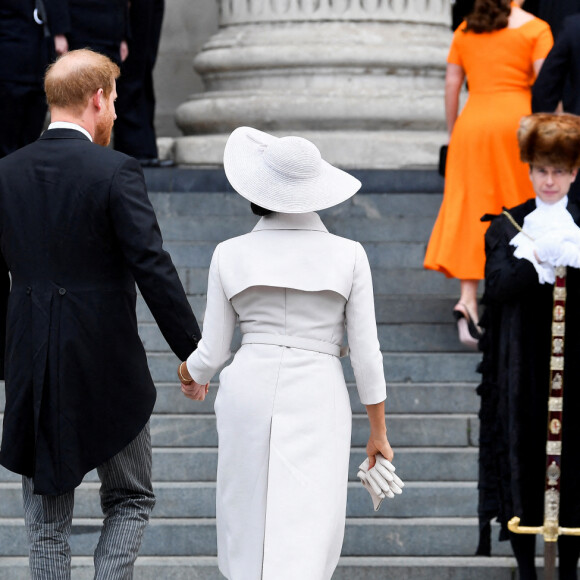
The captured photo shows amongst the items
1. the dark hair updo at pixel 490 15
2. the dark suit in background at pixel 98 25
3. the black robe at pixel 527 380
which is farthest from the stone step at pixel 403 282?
the black robe at pixel 527 380

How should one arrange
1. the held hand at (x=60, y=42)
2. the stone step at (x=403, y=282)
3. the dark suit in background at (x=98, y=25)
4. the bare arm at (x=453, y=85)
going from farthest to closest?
the dark suit in background at (x=98, y=25)
the held hand at (x=60, y=42)
the bare arm at (x=453, y=85)
the stone step at (x=403, y=282)

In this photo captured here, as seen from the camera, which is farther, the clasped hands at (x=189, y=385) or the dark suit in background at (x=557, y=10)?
the dark suit in background at (x=557, y=10)

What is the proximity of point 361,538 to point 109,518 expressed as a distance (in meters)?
1.73

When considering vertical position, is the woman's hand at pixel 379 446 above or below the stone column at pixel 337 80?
above

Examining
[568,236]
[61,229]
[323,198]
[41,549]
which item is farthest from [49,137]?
[568,236]

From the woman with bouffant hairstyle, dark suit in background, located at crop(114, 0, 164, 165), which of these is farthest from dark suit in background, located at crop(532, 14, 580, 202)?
dark suit in background, located at crop(114, 0, 164, 165)

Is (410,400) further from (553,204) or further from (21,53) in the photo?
(21,53)

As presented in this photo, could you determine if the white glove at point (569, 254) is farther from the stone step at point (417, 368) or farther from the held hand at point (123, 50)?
the held hand at point (123, 50)

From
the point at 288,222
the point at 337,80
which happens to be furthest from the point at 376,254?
the point at 288,222

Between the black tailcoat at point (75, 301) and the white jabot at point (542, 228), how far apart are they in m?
1.38

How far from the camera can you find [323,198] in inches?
167

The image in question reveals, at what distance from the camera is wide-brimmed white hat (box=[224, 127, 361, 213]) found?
4.24 m

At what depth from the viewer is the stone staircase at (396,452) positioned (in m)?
5.91

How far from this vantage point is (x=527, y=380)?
17.5 ft
